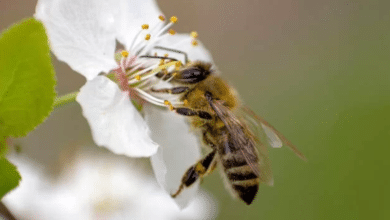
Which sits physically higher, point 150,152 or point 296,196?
point 150,152

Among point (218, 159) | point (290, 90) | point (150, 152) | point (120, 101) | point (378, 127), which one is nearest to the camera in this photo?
point (150, 152)

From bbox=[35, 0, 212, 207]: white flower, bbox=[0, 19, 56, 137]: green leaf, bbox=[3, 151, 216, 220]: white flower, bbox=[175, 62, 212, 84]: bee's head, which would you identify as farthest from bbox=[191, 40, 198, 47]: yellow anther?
bbox=[3, 151, 216, 220]: white flower

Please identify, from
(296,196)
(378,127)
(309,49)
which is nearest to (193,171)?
(296,196)

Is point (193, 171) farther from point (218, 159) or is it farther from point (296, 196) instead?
point (296, 196)

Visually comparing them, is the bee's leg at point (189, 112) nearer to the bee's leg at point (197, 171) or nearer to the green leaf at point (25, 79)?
the bee's leg at point (197, 171)

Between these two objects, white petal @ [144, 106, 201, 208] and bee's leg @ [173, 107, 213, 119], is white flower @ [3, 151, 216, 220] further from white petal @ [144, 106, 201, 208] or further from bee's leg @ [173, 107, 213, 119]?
bee's leg @ [173, 107, 213, 119]

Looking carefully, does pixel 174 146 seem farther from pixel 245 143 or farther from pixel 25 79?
pixel 25 79
